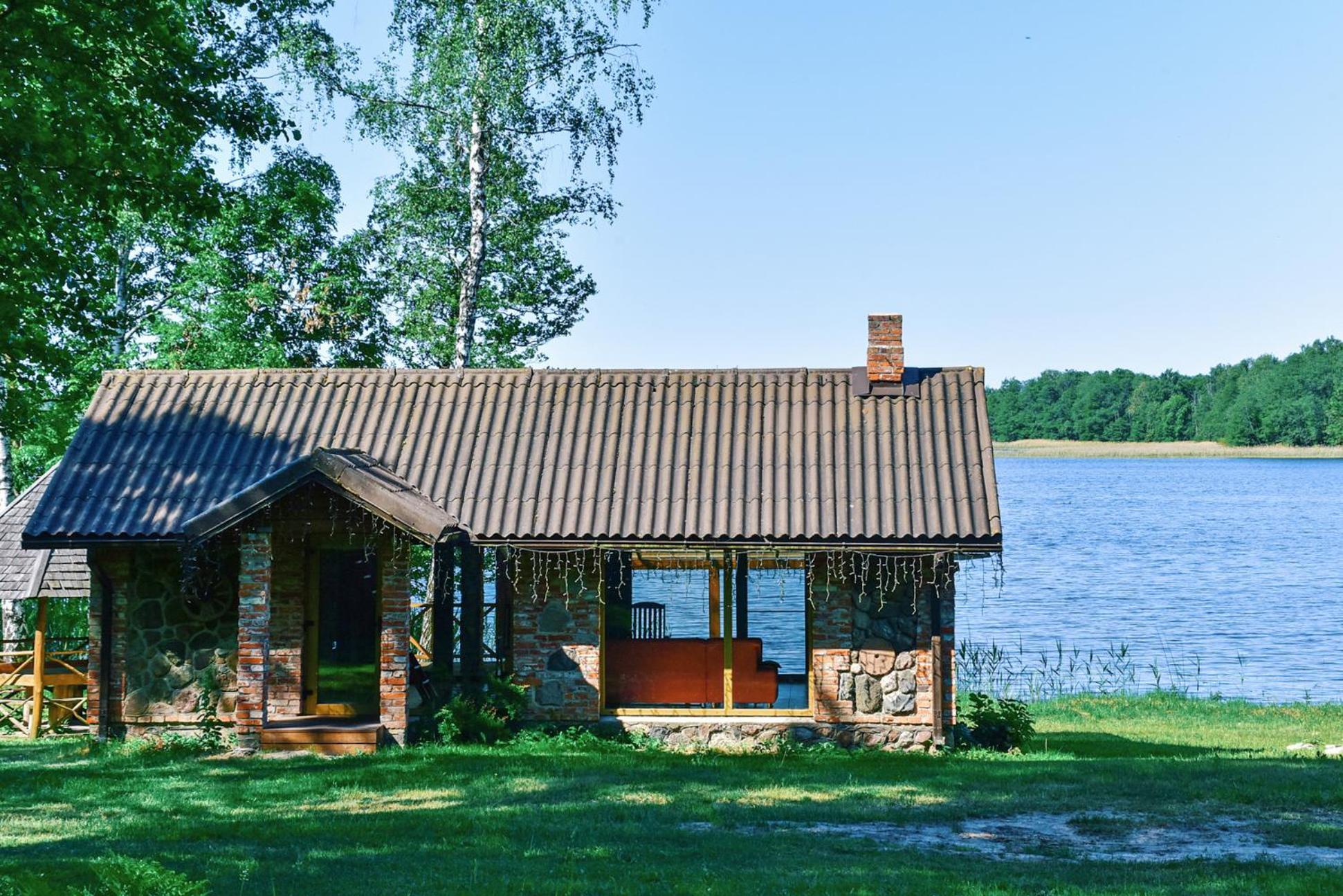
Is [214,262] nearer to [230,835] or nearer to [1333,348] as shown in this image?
[230,835]

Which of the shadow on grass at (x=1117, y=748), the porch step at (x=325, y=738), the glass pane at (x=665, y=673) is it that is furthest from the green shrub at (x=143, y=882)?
the shadow on grass at (x=1117, y=748)

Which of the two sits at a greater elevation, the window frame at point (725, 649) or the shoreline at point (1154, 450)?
the shoreline at point (1154, 450)

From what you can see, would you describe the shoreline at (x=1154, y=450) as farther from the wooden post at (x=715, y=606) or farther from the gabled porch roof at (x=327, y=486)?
the gabled porch roof at (x=327, y=486)

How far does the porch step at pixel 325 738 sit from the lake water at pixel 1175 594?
→ 7018 millimetres

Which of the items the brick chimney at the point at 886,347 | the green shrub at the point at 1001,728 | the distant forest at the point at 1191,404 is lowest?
the green shrub at the point at 1001,728

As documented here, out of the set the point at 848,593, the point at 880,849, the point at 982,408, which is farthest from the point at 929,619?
the point at 880,849

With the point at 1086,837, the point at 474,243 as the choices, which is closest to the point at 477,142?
the point at 474,243

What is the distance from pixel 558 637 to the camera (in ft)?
52.4

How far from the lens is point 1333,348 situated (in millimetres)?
126062

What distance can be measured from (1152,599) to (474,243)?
77.3ft

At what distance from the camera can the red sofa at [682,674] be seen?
1641 centimetres

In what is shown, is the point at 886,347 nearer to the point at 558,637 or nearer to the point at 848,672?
the point at 848,672

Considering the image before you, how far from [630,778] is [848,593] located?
3729mm

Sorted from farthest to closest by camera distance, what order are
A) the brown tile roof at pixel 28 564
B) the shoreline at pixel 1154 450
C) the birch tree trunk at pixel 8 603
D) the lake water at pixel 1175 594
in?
1. the shoreline at pixel 1154 450
2. the lake water at pixel 1175 594
3. the birch tree trunk at pixel 8 603
4. the brown tile roof at pixel 28 564
